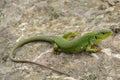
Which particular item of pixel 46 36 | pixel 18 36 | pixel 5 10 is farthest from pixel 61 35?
pixel 5 10

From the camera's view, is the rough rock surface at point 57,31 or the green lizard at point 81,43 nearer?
the rough rock surface at point 57,31

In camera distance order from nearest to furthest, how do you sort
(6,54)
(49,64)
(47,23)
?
(49,64)
(6,54)
(47,23)

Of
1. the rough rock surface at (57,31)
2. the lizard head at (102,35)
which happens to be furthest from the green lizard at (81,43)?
the rough rock surface at (57,31)

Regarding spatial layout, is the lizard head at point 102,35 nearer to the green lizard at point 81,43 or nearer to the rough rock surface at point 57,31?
Result: the green lizard at point 81,43

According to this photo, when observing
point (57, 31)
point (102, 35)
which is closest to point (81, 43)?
point (102, 35)

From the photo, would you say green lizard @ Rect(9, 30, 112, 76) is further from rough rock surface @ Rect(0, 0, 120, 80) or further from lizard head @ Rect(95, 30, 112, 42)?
rough rock surface @ Rect(0, 0, 120, 80)

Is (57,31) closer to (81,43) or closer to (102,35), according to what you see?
(81,43)

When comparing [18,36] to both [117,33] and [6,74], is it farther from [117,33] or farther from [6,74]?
[117,33]

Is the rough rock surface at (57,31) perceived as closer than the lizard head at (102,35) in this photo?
Yes

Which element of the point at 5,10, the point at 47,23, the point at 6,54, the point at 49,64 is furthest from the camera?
the point at 5,10
